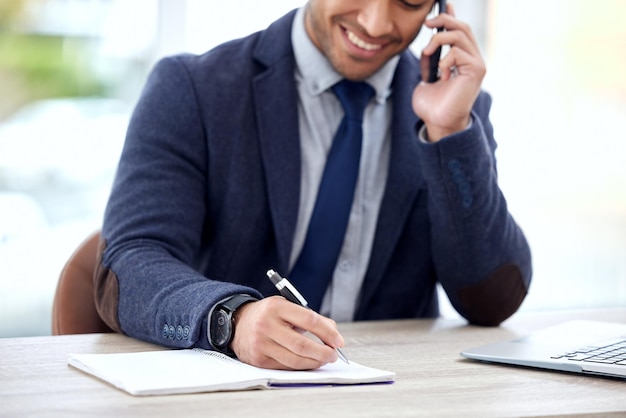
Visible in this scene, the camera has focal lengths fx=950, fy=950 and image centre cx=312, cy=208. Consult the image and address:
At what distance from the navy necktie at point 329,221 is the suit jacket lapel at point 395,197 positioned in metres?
0.07

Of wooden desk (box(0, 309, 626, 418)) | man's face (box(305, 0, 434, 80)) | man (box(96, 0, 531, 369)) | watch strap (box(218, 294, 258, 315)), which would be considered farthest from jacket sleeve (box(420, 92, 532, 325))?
watch strap (box(218, 294, 258, 315))

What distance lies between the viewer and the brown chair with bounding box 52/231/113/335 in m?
1.54

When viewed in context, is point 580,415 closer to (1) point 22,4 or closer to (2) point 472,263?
(2) point 472,263

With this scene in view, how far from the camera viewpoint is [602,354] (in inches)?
46.4

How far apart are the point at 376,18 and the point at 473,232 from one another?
16.9 inches

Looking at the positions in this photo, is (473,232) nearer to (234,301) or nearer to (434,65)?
(434,65)

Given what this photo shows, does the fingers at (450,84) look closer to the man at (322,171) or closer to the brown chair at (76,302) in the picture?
the man at (322,171)

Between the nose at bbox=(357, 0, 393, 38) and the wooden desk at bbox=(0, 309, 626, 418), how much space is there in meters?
0.66

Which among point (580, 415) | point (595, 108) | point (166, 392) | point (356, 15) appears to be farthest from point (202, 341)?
point (595, 108)

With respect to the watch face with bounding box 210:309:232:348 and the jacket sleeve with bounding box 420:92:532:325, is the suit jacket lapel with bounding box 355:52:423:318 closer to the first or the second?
the jacket sleeve with bounding box 420:92:532:325

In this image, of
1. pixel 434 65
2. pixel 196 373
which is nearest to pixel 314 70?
pixel 434 65

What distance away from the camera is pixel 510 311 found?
167cm

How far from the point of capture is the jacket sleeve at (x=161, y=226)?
123 cm

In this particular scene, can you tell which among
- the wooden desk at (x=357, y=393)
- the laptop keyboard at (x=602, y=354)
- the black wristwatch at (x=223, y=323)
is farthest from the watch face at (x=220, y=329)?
the laptop keyboard at (x=602, y=354)
